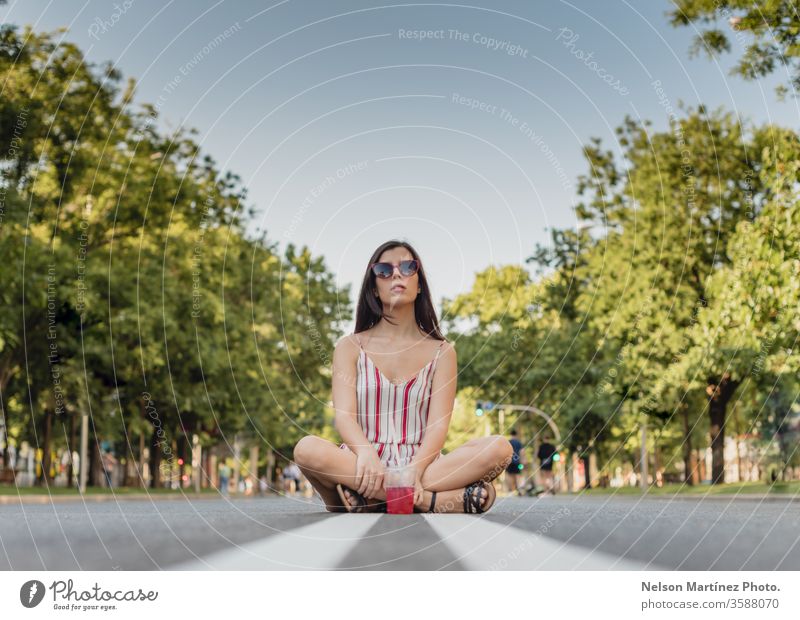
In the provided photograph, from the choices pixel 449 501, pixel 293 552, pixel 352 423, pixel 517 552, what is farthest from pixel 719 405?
pixel 293 552

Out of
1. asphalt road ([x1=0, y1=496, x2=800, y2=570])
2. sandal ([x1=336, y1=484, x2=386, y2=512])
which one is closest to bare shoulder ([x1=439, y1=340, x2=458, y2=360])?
sandal ([x1=336, y1=484, x2=386, y2=512])

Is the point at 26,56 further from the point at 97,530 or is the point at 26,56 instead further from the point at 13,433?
the point at 13,433

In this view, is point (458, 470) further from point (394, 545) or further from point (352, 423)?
point (394, 545)

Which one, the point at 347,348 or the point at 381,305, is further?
the point at 381,305

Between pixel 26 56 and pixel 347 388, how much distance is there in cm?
1784

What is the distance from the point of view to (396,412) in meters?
7.57

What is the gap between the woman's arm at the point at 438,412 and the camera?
7.26 meters

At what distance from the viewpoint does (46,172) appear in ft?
83.4

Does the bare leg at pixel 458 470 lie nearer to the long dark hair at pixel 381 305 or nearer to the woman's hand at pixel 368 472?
the woman's hand at pixel 368 472

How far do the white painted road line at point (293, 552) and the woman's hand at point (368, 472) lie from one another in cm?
133

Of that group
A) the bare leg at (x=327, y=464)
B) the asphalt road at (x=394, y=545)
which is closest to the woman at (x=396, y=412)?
the bare leg at (x=327, y=464)

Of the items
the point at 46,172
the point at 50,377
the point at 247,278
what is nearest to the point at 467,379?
A: the point at 247,278

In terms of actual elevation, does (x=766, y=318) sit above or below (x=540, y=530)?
above

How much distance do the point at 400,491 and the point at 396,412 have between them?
54 centimetres
